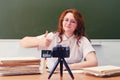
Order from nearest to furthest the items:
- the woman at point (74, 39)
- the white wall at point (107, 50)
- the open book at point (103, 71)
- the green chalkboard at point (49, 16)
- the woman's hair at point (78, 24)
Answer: the open book at point (103, 71) → the woman at point (74, 39) → the woman's hair at point (78, 24) → the green chalkboard at point (49, 16) → the white wall at point (107, 50)

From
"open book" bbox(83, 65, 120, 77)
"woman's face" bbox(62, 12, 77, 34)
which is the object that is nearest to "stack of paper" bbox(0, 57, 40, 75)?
"open book" bbox(83, 65, 120, 77)

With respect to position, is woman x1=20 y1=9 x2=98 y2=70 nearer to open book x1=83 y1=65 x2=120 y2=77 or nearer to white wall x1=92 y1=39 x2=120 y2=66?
open book x1=83 y1=65 x2=120 y2=77

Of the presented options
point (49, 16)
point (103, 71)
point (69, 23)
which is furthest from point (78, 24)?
point (103, 71)

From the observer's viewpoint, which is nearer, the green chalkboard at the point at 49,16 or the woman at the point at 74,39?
the woman at the point at 74,39

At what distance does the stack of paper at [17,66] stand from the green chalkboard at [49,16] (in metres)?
1.36

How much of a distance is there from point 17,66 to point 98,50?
1.72 metres

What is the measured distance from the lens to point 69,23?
2.47 metres

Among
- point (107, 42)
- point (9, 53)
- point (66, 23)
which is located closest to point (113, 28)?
point (107, 42)

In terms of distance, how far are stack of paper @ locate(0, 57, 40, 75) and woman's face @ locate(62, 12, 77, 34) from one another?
803mm

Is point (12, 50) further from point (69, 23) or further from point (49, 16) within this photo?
point (69, 23)

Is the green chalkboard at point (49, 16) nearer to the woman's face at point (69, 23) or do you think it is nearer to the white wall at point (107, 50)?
the white wall at point (107, 50)

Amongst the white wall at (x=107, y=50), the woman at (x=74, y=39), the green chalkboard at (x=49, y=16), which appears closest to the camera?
the woman at (x=74, y=39)

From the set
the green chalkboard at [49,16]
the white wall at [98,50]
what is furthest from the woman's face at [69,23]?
the white wall at [98,50]

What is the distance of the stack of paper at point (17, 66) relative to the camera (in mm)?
1711
